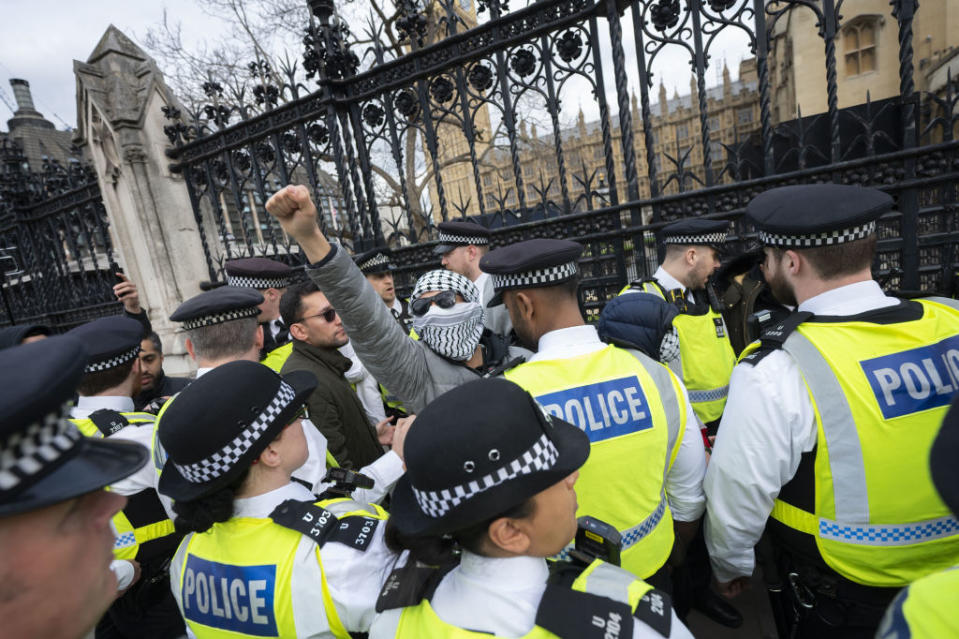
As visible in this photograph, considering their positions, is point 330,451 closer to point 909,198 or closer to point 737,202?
point 737,202

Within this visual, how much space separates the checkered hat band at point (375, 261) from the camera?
444cm

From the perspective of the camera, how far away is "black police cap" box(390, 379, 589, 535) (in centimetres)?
107

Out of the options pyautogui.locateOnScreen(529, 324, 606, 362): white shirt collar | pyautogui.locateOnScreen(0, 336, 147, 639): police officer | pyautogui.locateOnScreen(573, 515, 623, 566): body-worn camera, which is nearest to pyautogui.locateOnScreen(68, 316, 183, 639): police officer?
pyautogui.locateOnScreen(0, 336, 147, 639): police officer

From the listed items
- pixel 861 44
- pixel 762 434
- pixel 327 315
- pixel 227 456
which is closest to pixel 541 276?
pixel 762 434

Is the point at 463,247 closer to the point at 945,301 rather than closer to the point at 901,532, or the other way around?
the point at 945,301

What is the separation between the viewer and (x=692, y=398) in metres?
3.42

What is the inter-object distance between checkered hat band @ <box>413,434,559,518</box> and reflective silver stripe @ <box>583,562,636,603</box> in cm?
29

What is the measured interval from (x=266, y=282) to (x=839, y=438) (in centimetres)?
430

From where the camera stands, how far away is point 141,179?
5.94m

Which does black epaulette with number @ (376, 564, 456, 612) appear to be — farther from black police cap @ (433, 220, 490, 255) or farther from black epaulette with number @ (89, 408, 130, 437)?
black police cap @ (433, 220, 490, 255)

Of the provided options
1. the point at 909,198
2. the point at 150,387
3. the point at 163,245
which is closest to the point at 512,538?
the point at 150,387

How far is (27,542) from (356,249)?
15.4 feet

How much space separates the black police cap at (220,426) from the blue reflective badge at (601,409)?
1.00 m

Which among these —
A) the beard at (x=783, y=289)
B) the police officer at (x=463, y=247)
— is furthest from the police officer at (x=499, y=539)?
the police officer at (x=463, y=247)
